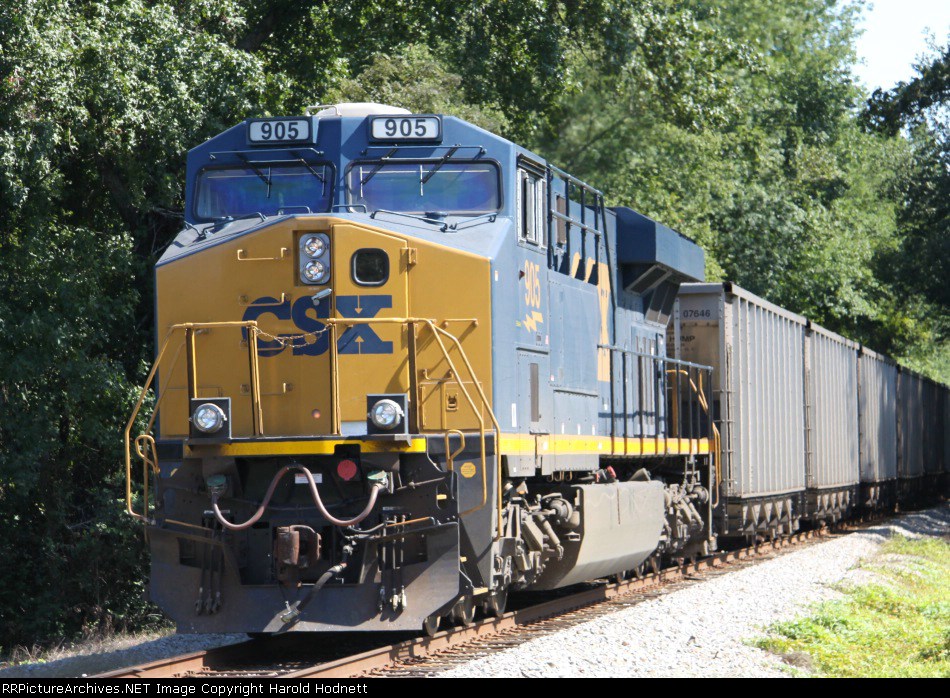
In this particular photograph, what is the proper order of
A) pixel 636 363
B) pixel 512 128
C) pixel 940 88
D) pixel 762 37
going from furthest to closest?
pixel 762 37
pixel 940 88
pixel 512 128
pixel 636 363

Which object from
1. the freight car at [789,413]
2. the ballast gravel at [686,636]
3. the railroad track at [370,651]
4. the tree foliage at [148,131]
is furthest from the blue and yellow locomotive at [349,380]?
the freight car at [789,413]

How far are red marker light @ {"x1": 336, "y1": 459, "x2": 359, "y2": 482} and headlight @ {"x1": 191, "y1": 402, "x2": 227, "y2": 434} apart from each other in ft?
2.89

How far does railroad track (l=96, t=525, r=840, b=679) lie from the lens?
7.92 metres

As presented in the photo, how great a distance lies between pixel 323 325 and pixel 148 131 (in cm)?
758

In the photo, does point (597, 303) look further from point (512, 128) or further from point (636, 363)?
point (512, 128)

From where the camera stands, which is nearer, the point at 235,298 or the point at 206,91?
the point at 235,298

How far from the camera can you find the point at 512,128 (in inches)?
954

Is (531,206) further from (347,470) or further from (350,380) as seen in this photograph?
(347,470)

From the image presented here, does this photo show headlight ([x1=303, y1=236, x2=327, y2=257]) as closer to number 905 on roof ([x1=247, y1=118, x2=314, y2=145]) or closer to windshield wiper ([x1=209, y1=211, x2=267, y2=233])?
windshield wiper ([x1=209, y1=211, x2=267, y2=233])

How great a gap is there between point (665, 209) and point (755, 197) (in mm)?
5929

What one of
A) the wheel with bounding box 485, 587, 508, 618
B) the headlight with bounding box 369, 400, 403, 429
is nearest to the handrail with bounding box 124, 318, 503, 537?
the headlight with bounding box 369, 400, 403, 429

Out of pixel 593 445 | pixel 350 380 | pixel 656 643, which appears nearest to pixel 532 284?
pixel 350 380

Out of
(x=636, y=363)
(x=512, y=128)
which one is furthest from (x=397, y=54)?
(x=636, y=363)

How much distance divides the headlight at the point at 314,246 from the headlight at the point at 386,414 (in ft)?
4.06
